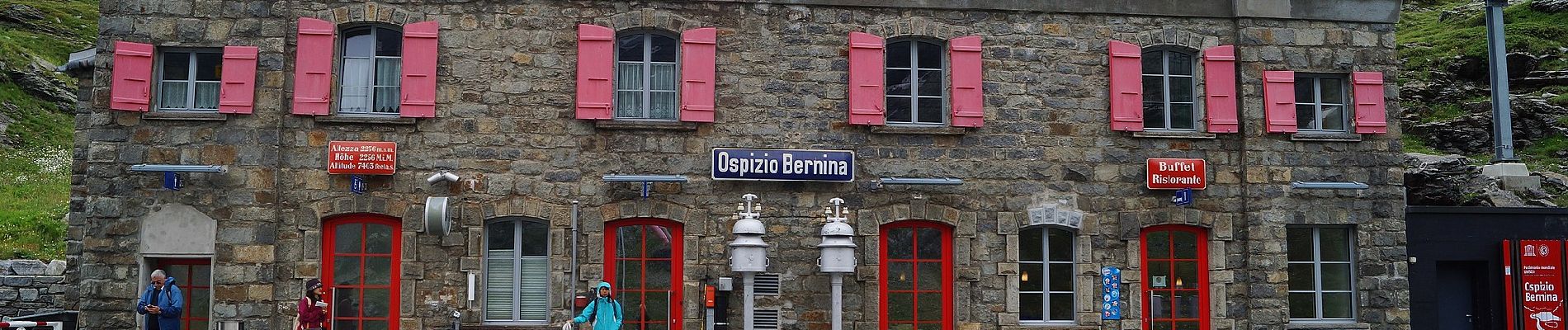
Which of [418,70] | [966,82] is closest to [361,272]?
[418,70]

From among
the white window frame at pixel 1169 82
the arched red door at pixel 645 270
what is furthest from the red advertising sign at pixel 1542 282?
the arched red door at pixel 645 270

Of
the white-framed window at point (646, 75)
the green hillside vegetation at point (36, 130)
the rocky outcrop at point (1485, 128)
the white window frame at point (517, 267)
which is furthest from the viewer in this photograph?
the rocky outcrop at point (1485, 128)

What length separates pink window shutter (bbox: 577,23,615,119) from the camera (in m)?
11.9

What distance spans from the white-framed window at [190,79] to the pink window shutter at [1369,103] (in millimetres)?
12234

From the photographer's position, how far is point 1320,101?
1313 cm

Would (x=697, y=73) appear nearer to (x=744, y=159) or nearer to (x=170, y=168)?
(x=744, y=159)

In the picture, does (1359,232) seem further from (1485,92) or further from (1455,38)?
(1455,38)

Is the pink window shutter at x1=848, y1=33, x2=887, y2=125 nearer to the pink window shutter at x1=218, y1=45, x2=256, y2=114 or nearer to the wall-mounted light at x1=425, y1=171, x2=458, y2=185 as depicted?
the wall-mounted light at x1=425, y1=171, x2=458, y2=185

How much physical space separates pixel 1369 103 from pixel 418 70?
10389 mm

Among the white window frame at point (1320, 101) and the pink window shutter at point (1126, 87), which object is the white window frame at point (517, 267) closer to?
the pink window shutter at point (1126, 87)

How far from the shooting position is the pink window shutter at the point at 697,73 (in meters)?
12.0

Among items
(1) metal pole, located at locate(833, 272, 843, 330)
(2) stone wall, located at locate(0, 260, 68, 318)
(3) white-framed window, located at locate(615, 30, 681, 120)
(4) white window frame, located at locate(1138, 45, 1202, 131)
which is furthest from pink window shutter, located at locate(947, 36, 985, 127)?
(2) stone wall, located at locate(0, 260, 68, 318)

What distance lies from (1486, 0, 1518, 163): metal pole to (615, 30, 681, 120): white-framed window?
11.0 metres

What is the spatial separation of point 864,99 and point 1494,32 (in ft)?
31.2
